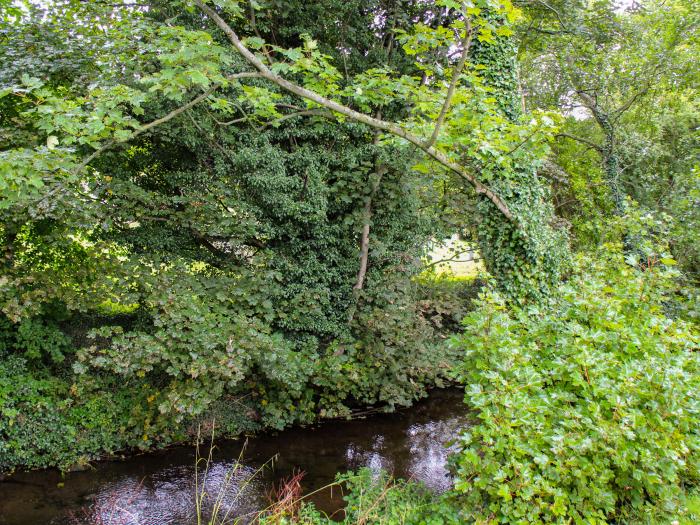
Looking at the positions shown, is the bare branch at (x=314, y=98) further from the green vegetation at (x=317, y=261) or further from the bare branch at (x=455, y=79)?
the bare branch at (x=455, y=79)

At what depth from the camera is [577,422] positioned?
3004 mm

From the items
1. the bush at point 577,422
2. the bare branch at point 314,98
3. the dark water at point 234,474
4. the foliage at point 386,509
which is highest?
the bare branch at point 314,98

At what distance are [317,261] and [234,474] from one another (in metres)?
3.05

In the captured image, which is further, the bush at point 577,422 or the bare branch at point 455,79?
the bare branch at point 455,79

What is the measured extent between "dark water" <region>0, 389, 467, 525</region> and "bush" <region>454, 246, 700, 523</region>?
7.90ft

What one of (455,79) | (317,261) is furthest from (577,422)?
(317,261)

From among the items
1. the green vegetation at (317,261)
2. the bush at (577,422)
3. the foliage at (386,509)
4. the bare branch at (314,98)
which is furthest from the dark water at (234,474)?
the bare branch at (314,98)

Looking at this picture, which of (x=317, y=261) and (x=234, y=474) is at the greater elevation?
(x=317, y=261)

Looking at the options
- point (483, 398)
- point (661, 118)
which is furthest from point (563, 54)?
point (483, 398)

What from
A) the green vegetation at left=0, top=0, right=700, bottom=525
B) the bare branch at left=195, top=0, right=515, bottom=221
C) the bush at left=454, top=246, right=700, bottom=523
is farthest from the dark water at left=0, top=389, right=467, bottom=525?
the bare branch at left=195, top=0, right=515, bottom=221

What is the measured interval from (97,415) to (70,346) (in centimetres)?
104

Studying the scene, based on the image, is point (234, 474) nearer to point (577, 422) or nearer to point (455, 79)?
point (577, 422)

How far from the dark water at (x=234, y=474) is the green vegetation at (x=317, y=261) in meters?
0.33

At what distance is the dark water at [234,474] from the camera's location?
4.85 metres
